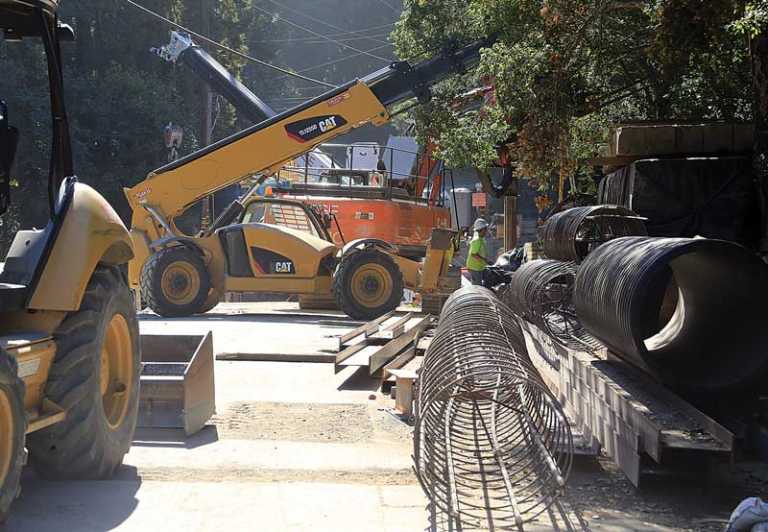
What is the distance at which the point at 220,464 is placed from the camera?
24.2 feet

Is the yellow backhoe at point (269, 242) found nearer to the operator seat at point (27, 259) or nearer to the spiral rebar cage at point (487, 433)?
the spiral rebar cage at point (487, 433)

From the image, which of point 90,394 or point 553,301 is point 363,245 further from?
point 90,394

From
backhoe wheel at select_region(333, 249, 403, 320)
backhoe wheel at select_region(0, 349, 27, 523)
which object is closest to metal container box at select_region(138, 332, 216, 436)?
backhoe wheel at select_region(0, 349, 27, 523)

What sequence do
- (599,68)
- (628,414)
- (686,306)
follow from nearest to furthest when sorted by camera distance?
(628,414), (686,306), (599,68)

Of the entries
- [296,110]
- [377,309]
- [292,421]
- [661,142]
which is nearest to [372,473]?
[292,421]

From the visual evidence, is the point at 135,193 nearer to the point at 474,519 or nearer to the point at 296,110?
the point at 296,110

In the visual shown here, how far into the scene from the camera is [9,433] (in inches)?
195

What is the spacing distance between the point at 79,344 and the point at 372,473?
232 cm

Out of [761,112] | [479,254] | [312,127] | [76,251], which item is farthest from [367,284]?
[76,251]

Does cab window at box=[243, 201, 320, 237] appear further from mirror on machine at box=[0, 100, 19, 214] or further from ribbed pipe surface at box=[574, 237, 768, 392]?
mirror on machine at box=[0, 100, 19, 214]

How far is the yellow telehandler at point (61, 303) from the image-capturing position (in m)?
5.84

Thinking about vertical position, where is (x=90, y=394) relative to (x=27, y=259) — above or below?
below

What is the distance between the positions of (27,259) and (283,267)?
515 inches

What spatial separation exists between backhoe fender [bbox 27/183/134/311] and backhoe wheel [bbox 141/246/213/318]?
1225cm
